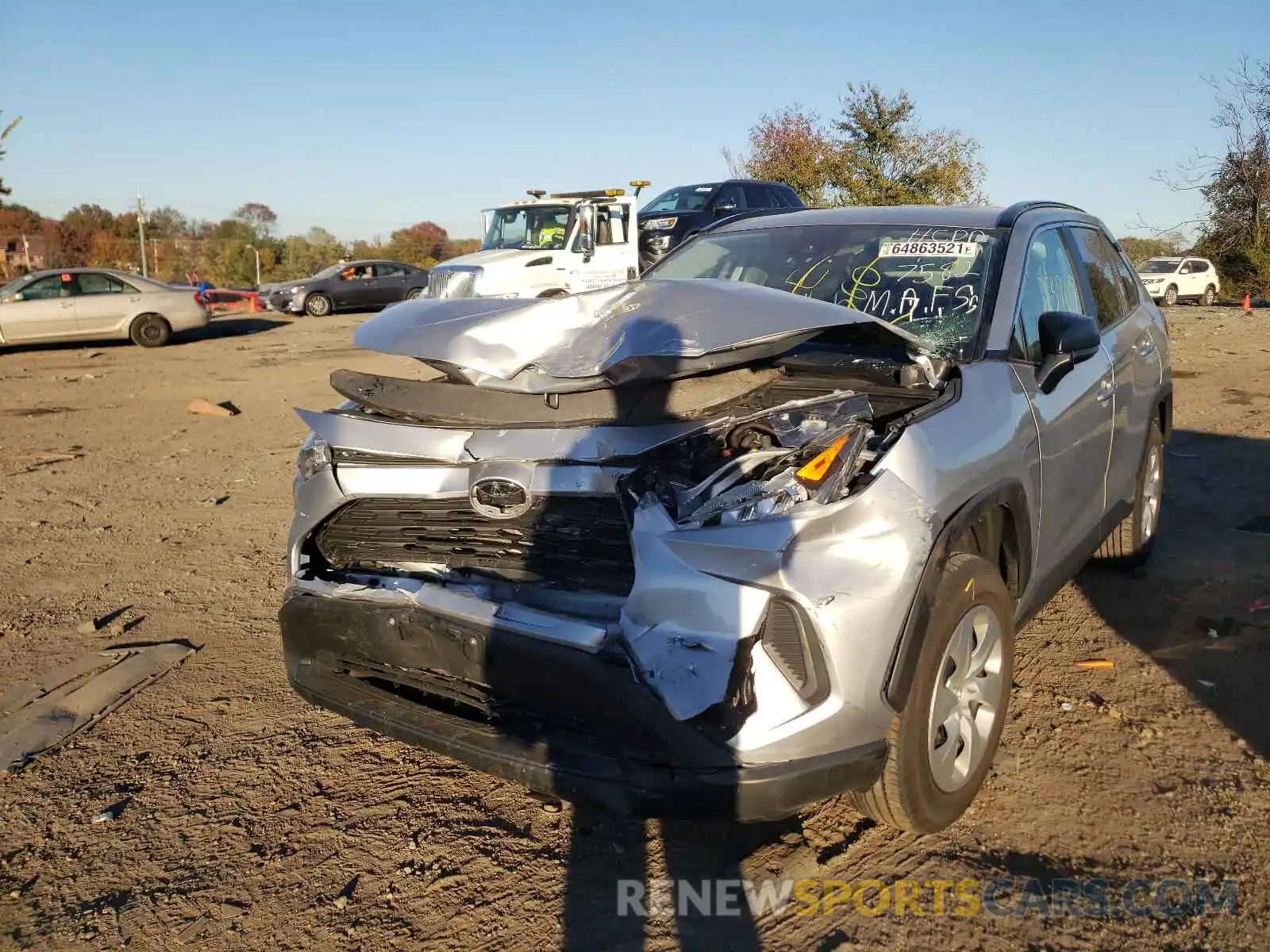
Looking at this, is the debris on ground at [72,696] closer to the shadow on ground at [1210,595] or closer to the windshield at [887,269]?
the windshield at [887,269]

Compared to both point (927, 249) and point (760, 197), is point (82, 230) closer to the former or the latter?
point (760, 197)

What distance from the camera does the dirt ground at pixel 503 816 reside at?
2.40 metres

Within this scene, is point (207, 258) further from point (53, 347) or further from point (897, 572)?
point (897, 572)

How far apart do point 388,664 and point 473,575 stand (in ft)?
1.15

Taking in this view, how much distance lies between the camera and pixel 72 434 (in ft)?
30.0

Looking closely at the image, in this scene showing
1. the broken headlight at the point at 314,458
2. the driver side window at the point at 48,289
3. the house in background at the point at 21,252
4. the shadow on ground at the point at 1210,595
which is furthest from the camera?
the house in background at the point at 21,252

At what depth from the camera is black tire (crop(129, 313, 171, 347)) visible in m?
17.3

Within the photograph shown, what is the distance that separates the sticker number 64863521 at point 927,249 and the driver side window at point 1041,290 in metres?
0.22

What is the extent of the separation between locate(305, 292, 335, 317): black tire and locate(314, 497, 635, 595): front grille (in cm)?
2308

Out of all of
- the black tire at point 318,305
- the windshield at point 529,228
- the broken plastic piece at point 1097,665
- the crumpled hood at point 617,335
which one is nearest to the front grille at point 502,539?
the crumpled hood at point 617,335

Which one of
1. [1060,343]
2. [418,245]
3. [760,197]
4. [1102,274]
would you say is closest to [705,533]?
[1060,343]

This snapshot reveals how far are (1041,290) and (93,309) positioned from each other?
17.3m

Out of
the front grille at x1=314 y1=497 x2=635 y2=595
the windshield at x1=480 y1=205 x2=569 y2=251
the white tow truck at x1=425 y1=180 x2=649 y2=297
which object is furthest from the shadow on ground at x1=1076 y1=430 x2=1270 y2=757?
the windshield at x1=480 y1=205 x2=569 y2=251

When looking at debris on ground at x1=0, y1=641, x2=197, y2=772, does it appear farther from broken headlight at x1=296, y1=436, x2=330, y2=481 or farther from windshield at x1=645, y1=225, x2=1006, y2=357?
windshield at x1=645, y1=225, x2=1006, y2=357
